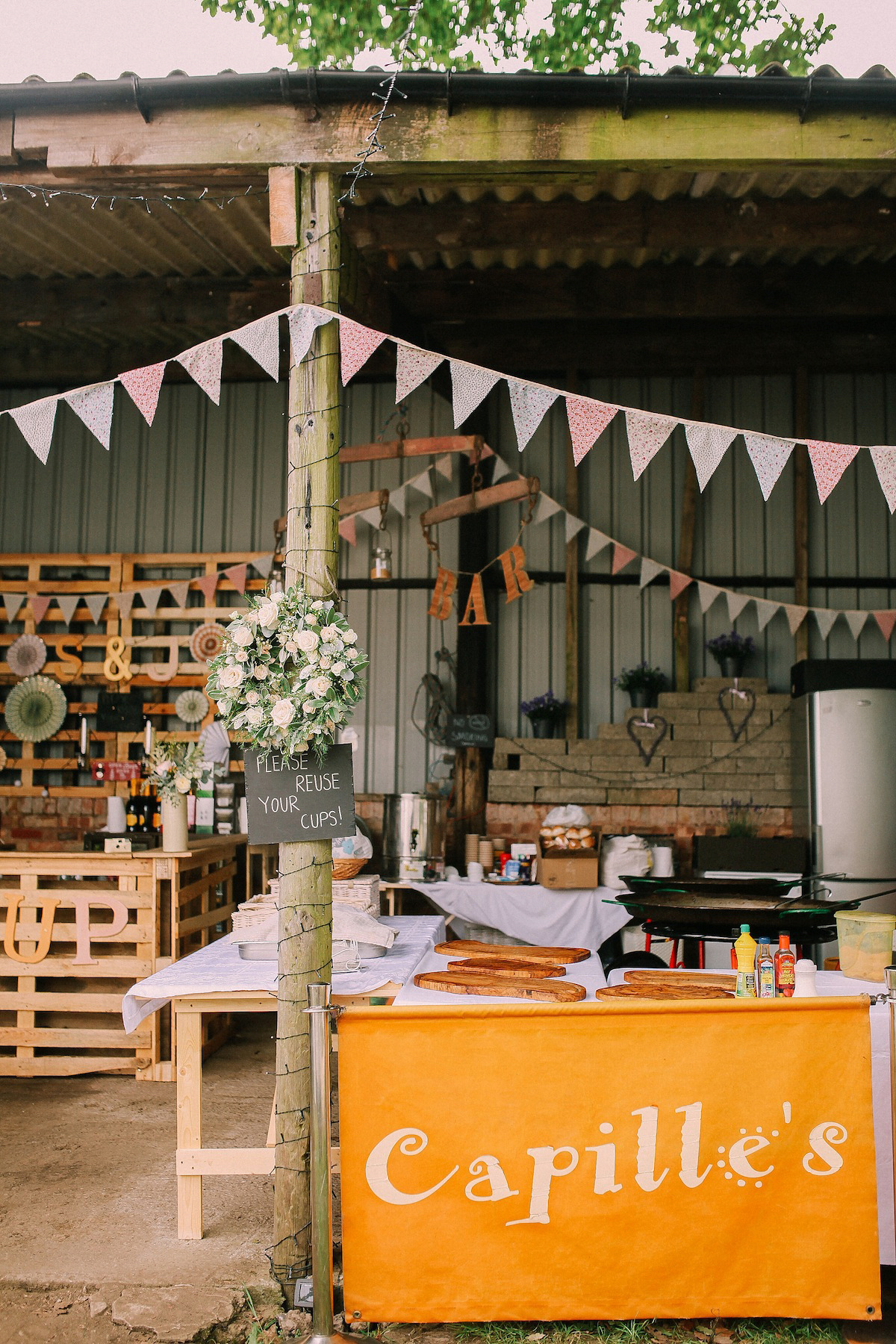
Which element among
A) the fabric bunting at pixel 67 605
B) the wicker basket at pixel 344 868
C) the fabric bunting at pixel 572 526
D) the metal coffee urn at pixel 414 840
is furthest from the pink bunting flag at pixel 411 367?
the fabric bunting at pixel 67 605

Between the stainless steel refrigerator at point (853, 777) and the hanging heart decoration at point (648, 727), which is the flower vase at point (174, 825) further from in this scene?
the stainless steel refrigerator at point (853, 777)

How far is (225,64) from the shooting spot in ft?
12.2

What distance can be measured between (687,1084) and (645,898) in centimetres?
142

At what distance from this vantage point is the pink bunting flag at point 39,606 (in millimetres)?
7851

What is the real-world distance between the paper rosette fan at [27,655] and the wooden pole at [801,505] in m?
5.67

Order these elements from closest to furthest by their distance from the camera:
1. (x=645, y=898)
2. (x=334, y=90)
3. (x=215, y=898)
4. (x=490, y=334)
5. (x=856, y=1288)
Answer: (x=856, y=1288) < (x=334, y=90) < (x=645, y=898) < (x=215, y=898) < (x=490, y=334)

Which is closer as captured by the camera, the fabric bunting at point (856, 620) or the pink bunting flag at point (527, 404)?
the pink bunting flag at point (527, 404)

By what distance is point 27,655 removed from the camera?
314 inches

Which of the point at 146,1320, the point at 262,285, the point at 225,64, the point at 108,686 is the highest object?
the point at 262,285

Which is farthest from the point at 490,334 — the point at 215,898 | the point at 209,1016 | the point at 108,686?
the point at 209,1016

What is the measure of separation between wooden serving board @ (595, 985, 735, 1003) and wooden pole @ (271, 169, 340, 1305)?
929 mm

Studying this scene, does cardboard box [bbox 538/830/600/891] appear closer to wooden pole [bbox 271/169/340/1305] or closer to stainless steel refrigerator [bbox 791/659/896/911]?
stainless steel refrigerator [bbox 791/659/896/911]

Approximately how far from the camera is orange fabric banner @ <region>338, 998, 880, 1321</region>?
113 inches

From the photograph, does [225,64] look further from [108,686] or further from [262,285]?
[108,686]
